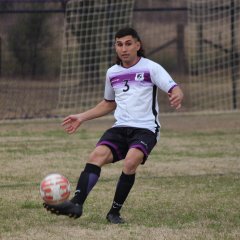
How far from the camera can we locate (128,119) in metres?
7.28

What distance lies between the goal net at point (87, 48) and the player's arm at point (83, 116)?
9041mm

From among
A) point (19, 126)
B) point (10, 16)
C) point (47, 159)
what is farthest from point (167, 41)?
point (47, 159)

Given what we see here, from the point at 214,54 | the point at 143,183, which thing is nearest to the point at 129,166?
the point at 143,183

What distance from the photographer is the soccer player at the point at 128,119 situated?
23.3ft

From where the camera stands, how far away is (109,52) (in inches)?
667

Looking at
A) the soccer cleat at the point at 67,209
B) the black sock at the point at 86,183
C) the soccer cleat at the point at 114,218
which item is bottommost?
the soccer cleat at the point at 114,218

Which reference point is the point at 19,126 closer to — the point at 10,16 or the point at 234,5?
the point at 10,16

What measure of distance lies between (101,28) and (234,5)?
265 cm

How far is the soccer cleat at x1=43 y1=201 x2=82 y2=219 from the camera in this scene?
672cm

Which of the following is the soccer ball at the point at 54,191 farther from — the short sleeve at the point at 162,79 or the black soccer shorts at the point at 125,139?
the short sleeve at the point at 162,79

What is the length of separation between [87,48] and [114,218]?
389 inches

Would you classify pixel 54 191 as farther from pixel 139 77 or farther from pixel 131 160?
pixel 139 77

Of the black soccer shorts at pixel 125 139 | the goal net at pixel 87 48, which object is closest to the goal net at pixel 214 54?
the goal net at pixel 87 48

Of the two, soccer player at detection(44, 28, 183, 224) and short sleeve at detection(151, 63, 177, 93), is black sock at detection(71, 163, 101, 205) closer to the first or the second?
soccer player at detection(44, 28, 183, 224)
